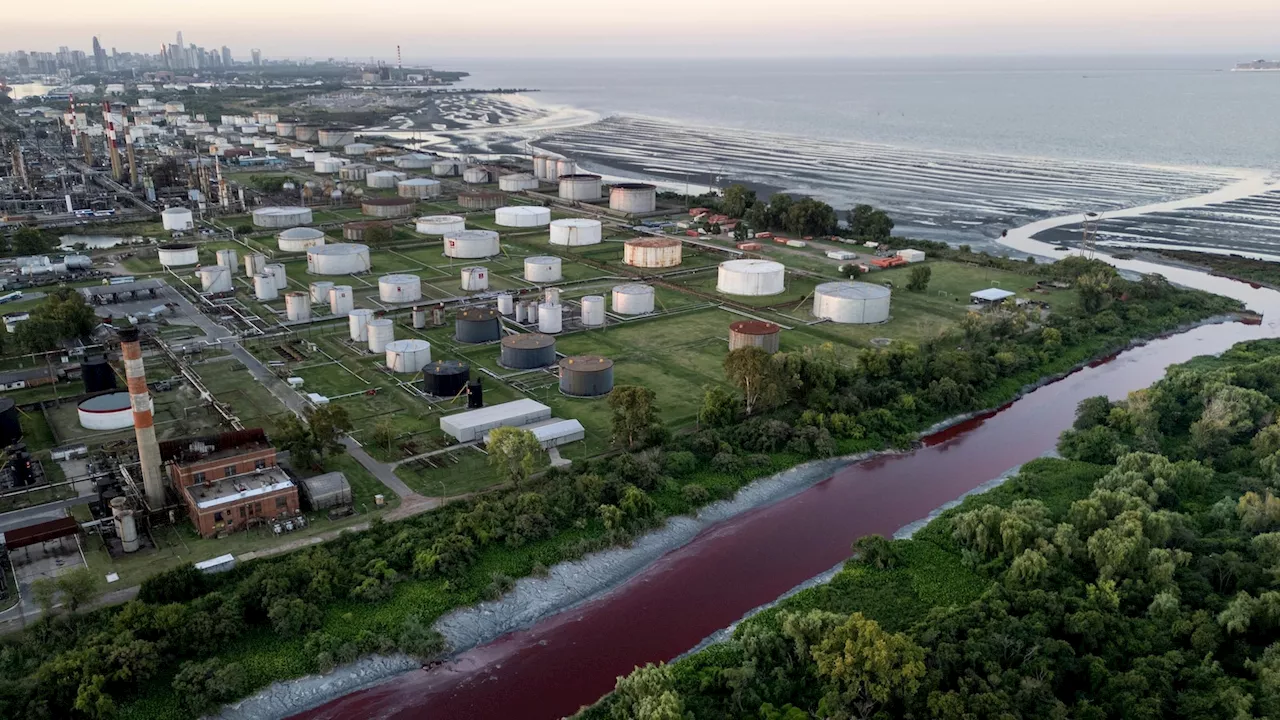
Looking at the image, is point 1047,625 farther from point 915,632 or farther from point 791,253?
point 791,253

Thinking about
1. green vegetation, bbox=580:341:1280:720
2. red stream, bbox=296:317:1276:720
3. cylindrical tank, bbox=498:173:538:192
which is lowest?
red stream, bbox=296:317:1276:720

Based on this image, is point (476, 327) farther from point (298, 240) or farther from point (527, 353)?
point (298, 240)

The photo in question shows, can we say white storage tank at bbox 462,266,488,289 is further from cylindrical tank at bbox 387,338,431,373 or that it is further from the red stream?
the red stream

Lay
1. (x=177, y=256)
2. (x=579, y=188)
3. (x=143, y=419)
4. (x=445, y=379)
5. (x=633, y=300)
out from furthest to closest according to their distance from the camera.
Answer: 1. (x=579, y=188)
2. (x=177, y=256)
3. (x=633, y=300)
4. (x=445, y=379)
5. (x=143, y=419)

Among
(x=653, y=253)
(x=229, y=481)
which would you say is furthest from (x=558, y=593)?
(x=653, y=253)

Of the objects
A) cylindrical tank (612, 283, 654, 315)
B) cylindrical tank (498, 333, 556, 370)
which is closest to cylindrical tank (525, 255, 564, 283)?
cylindrical tank (612, 283, 654, 315)

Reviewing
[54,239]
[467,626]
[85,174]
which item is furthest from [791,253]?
[85,174]

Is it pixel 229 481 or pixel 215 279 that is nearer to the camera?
pixel 229 481
